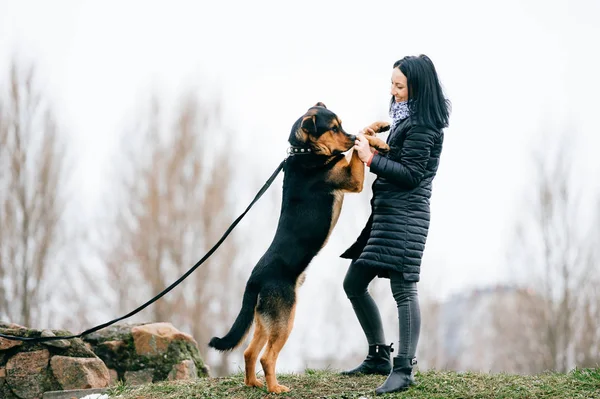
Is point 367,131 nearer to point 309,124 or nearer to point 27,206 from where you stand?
point 309,124

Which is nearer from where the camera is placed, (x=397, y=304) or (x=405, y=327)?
(x=405, y=327)

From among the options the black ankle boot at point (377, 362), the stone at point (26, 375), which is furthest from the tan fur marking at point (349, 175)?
the stone at point (26, 375)

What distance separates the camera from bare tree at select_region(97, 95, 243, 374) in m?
17.8

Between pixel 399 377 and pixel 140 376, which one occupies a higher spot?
pixel 399 377

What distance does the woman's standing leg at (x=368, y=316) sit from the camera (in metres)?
5.63

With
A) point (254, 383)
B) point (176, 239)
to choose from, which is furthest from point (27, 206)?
point (254, 383)

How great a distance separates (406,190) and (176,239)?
13471 millimetres

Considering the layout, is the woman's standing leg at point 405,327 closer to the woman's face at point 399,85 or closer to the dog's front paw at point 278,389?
the dog's front paw at point 278,389

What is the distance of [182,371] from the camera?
7355mm

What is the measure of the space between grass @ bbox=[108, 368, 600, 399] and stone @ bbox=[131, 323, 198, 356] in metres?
1.19

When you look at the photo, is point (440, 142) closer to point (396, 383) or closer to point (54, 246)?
point (396, 383)

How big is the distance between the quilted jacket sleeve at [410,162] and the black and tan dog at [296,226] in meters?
0.20

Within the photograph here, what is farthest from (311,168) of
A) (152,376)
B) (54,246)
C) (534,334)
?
(534,334)

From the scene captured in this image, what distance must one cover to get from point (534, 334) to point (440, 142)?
1418 cm
